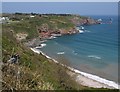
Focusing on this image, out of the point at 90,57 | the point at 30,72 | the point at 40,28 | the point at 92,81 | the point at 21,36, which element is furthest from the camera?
the point at 40,28

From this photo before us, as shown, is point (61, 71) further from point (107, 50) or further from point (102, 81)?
point (107, 50)

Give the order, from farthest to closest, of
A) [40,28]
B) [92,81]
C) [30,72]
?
1. [40,28]
2. [92,81]
3. [30,72]

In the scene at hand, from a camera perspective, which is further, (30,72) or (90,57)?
(90,57)

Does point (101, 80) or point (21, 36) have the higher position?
point (21, 36)

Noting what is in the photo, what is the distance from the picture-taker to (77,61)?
2082 inches

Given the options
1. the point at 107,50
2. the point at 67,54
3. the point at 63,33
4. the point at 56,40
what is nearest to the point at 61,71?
the point at 67,54

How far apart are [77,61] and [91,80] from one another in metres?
12.7

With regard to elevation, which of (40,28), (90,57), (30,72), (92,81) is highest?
(40,28)

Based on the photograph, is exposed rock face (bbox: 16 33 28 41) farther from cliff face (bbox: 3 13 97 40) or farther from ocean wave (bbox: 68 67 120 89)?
ocean wave (bbox: 68 67 120 89)

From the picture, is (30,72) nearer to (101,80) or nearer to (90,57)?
(101,80)

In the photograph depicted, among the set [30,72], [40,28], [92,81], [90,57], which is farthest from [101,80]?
[40,28]

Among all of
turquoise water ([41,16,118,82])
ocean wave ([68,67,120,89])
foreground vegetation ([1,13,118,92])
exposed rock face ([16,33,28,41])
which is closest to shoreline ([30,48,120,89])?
ocean wave ([68,67,120,89])

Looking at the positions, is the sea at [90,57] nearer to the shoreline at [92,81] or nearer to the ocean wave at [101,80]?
the ocean wave at [101,80]

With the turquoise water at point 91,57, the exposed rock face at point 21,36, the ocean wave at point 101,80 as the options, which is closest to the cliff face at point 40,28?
the exposed rock face at point 21,36
